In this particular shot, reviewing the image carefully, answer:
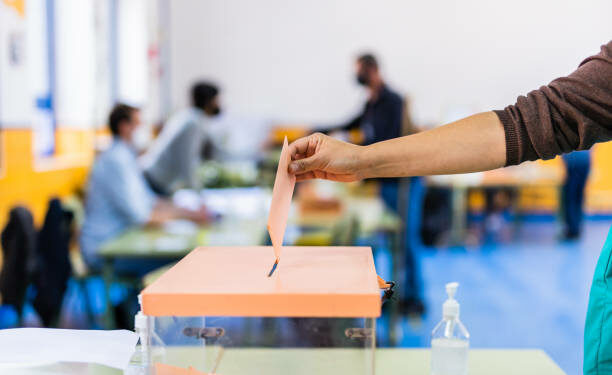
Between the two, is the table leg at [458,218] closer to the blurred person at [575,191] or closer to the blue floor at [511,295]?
the blue floor at [511,295]

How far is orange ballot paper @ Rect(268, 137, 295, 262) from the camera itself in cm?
81

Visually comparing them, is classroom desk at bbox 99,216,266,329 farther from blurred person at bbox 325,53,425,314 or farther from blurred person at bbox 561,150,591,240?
blurred person at bbox 561,150,591,240

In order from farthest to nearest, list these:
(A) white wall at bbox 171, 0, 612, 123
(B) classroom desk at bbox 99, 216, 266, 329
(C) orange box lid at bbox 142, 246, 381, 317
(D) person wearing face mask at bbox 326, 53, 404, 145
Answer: (A) white wall at bbox 171, 0, 612, 123
(D) person wearing face mask at bbox 326, 53, 404, 145
(B) classroom desk at bbox 99, 216, 266, 329
(C) orange box lid at bbox 142, 246, 381, 317

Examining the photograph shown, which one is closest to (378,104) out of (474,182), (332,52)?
(474,182)

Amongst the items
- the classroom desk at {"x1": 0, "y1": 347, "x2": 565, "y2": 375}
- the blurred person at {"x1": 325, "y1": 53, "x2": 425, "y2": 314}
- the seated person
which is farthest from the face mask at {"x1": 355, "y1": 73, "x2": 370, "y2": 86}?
the classroom desk at {"x1": 0, "y1": 347, "x2": 565, "y2": 375}

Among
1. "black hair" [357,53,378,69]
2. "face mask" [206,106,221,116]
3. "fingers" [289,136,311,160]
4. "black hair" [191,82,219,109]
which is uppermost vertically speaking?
"black hair" [357,53,378,69]

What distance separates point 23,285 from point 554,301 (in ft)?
11.8

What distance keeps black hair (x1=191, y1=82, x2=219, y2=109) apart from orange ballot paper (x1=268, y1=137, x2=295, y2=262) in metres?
3.68

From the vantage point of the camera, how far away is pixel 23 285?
2.43 metres

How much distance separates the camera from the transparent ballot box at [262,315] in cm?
72

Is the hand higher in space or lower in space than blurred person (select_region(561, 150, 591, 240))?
higher

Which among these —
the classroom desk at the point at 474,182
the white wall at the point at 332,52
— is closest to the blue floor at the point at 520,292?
the classroom desk at the point at 474,182

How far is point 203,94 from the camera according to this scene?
4453 millimetres

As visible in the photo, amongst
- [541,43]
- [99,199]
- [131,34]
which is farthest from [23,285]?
[541,43]
